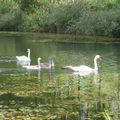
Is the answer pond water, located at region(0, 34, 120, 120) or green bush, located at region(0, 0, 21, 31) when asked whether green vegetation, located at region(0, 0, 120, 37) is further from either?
pond water, located at region(0, 34, 120, 120)

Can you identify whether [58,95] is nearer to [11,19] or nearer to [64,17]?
[64,17]

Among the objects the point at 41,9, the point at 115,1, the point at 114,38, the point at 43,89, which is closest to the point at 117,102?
the point at 43,89

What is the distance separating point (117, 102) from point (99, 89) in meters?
3.11

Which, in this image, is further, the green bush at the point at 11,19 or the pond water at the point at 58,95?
the green bush at the point at 11,19

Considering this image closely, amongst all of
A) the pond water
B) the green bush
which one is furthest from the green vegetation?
the pond water

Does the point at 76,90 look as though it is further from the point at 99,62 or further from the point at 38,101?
the point at 99,62

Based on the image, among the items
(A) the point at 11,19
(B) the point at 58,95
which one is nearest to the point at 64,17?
(A) the point at 11,19

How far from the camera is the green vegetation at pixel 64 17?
6644 centimetres

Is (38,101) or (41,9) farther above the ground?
(41,9)

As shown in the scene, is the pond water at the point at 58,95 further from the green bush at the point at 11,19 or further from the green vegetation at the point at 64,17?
the green bush at the point at 11,19

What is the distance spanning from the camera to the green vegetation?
66.4 meters

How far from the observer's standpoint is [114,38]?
63.2 m

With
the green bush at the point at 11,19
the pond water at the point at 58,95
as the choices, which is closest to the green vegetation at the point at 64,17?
the green bush at the point at 11,19

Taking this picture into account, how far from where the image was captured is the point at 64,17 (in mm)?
76000
